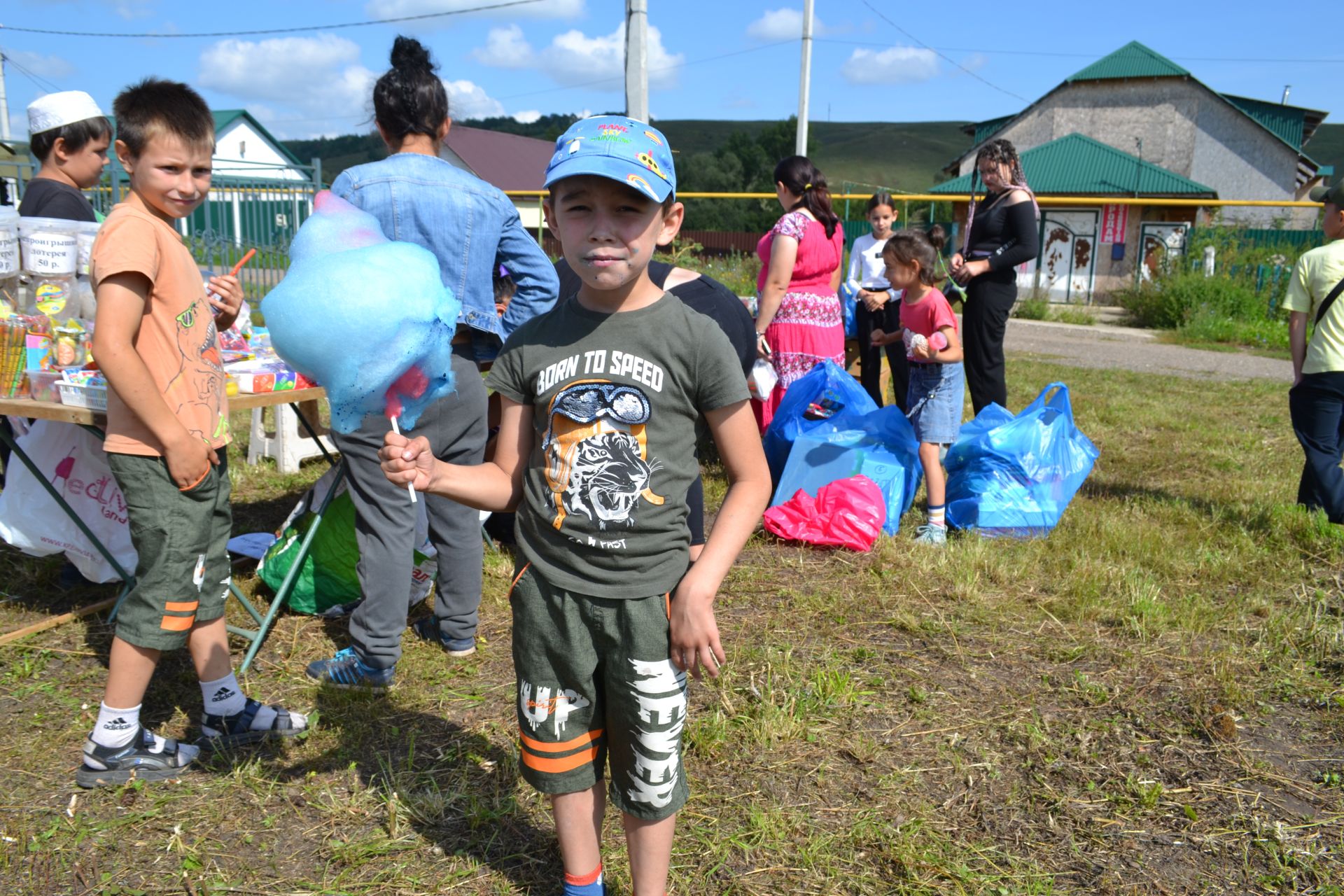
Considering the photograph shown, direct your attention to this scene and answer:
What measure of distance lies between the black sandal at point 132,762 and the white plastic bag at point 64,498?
40.2 inches

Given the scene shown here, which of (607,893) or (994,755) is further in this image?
(994,755)

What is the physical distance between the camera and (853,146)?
13050 centimetres

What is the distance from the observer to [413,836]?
2.31 metres

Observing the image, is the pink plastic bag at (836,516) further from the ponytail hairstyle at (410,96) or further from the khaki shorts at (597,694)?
the khaki shorts at (597,694)

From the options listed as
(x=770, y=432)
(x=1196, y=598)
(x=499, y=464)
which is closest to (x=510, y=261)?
(x=499, y=464)

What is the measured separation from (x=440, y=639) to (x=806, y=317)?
2754 millimetres

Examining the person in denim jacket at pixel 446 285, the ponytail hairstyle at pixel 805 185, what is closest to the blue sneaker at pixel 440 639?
the person in denim jacket at pixel 446 285

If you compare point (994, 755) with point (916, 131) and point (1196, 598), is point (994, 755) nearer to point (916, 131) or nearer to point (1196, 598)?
point (1196, 598)

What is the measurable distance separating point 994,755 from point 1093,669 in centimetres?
76

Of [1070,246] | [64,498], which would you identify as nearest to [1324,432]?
[64,498]

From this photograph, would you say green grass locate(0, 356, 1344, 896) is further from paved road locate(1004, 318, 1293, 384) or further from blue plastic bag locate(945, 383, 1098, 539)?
paved road locate(1004, 318, 1293, 384)

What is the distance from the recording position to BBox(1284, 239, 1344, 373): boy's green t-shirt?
4180 mm

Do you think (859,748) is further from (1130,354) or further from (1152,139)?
(1152,139)

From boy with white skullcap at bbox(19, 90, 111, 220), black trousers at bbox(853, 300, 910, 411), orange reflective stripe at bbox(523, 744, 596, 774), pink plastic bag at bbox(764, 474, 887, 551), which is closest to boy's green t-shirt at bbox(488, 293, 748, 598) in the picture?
orange reflective stripe at bbox(523, 744, 596, 774)
